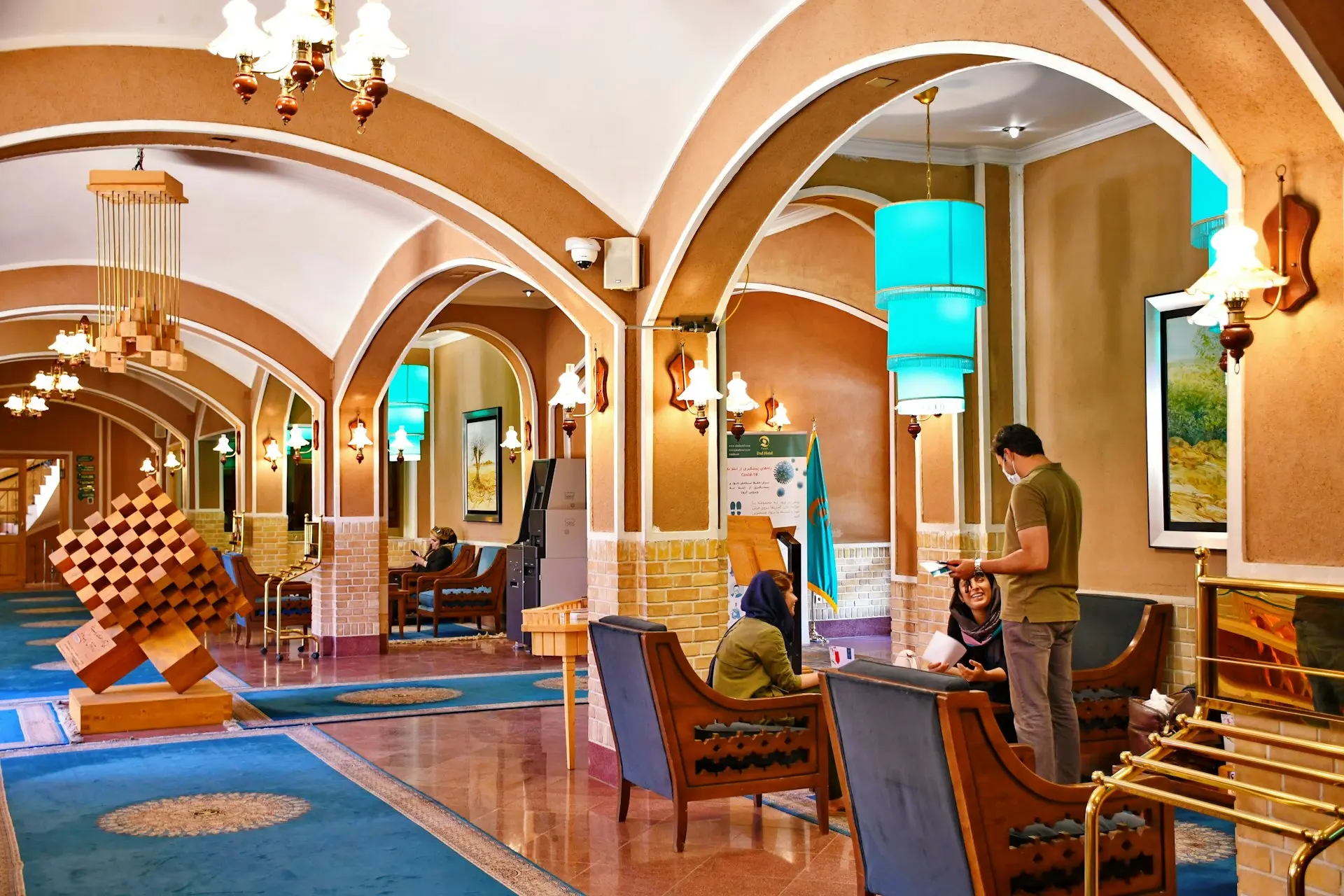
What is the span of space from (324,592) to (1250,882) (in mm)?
10002

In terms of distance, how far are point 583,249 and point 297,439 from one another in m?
11.1

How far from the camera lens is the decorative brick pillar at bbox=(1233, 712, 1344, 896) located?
9.28 feet

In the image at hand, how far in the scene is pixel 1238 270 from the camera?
2.92m

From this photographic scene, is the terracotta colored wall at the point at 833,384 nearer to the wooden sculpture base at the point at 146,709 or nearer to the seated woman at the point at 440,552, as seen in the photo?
the seated woman at the point at 440,552

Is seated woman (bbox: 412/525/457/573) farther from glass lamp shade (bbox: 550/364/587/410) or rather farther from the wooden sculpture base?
glass lamp shade (bbox: 550/364/587/410)

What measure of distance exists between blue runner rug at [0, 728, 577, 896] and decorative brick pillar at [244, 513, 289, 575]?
30.7ft

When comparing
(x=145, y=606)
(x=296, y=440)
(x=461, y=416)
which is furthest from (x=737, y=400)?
(x=296, y=440)

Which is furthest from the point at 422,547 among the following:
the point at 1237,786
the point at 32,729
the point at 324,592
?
the point at 1237,786

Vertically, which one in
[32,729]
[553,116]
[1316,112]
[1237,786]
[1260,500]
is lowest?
[32,729]

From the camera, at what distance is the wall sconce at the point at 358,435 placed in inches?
456

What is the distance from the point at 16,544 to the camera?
22.5 metres

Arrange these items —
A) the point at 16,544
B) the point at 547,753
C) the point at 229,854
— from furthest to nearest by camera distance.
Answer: the point at 16,544 < the point at 547,753 < the point at 229,854

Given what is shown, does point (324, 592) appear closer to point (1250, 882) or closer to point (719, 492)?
point (719, 492)

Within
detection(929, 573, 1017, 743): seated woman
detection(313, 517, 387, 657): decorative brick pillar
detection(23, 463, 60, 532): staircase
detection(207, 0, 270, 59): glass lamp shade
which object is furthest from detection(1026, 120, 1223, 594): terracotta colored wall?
detection(23, 463, 60, 532): staircase
